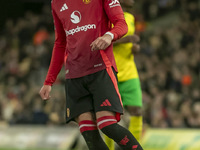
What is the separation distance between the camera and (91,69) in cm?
452

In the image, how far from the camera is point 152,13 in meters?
17.8

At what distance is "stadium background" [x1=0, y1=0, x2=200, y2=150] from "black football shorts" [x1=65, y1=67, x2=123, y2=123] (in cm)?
612

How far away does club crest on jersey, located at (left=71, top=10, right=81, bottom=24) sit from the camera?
458 cm

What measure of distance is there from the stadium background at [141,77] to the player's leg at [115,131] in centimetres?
619

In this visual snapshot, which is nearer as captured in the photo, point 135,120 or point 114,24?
point 114,24

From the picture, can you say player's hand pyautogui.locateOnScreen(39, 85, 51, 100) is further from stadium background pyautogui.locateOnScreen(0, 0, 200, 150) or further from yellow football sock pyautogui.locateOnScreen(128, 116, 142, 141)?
stadium background pyautogui.locateOnScreen(0, 0, 200, 150)

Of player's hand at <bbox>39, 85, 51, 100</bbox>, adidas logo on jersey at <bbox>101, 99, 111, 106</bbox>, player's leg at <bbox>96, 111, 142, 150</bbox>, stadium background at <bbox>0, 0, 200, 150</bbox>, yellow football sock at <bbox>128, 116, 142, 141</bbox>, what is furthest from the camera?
stadium background at <bbox>0, 0, 200, 150</bbox>

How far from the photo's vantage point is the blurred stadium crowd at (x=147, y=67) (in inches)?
499

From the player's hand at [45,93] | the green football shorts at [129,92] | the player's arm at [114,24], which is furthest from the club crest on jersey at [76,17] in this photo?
the green football shorts at [129,92]

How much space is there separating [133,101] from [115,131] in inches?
87.6

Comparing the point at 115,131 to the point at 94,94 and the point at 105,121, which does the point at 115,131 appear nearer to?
the point at 105,121

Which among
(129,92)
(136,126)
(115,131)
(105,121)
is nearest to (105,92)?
(105,121)

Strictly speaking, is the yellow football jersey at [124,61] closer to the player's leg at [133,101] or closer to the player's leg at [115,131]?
the player's leg at [133,101]

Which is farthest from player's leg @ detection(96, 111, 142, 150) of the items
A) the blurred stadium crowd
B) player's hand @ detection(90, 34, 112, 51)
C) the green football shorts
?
the blurred stadium crowd
